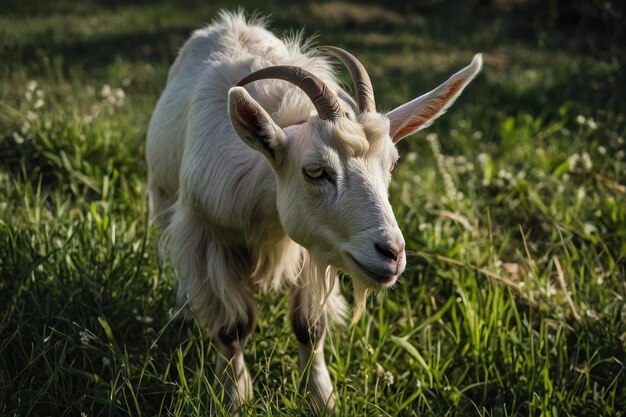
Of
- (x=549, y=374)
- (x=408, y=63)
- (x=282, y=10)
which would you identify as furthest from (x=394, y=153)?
(x=282, y=10)

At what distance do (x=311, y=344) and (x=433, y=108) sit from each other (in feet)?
4.09

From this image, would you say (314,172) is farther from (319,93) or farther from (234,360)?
(234,360)

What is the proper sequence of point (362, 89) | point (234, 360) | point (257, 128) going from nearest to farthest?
point (257, 128), point (362, 89), point (234, 360)

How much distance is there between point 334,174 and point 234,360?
117cm

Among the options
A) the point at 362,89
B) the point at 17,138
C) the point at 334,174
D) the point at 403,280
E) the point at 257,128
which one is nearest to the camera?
the point at 334,174

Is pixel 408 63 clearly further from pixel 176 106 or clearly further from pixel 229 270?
pixel 229 270

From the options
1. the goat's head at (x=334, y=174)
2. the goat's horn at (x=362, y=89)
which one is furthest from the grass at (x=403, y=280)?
the goat's horn at (x=362, y=89)

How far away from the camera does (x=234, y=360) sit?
135 inches

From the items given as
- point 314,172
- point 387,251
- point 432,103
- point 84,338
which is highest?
point 432,103

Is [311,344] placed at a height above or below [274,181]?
below

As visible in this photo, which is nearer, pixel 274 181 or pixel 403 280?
pixel 274 181

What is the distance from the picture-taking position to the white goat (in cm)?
275

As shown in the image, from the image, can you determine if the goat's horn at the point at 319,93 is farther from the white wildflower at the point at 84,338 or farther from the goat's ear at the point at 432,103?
the white wildflower at the point at 84,338

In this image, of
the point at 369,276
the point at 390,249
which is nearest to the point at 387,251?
the point at 390,249
